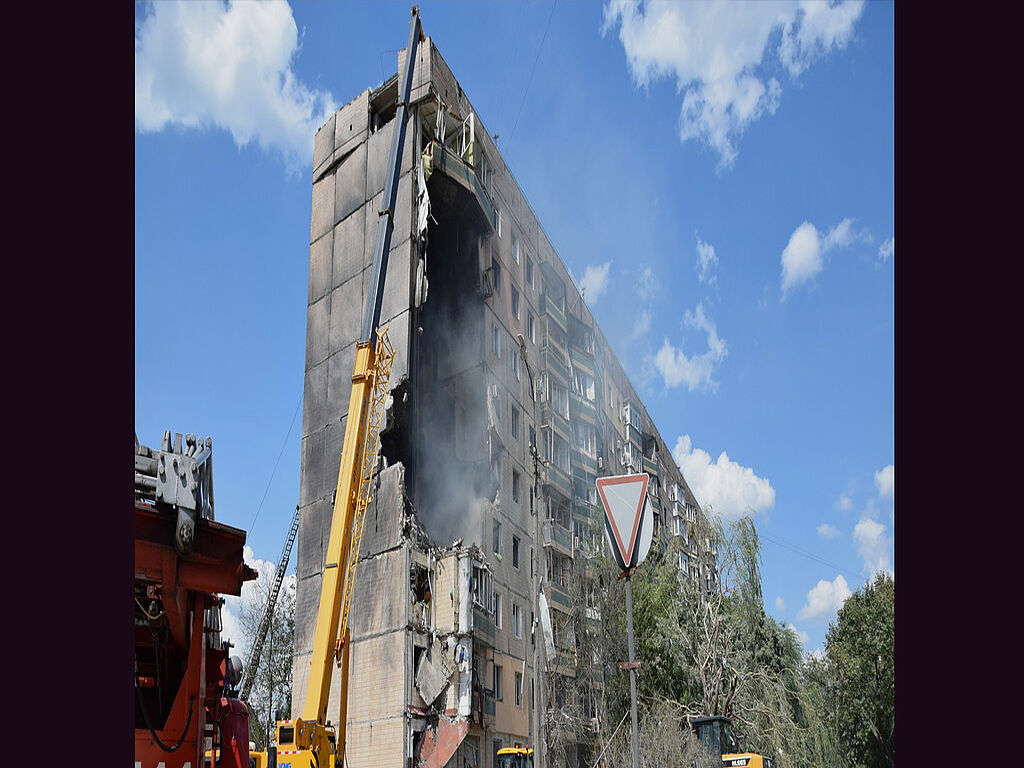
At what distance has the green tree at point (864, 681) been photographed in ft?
137

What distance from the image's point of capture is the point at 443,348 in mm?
42844

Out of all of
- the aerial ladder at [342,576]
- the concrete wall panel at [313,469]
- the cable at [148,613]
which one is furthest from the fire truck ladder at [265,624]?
the cable at [148,613]

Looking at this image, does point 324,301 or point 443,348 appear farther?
point 443,348

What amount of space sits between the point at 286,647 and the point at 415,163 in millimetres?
25617

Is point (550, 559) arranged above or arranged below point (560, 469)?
below

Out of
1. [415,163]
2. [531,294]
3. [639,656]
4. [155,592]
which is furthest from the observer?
[531,294]

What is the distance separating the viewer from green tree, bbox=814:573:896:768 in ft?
137

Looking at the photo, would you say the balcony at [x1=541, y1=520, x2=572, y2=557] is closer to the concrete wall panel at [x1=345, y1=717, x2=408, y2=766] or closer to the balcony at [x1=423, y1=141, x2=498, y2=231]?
the balcony at [x1=423, y1=141, x2=498, y2=231]

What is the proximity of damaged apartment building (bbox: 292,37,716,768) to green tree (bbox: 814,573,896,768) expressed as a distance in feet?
29.4

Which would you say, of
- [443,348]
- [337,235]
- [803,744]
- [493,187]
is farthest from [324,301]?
[803,744]

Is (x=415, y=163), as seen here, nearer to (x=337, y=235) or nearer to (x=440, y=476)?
(x=337, y=235)

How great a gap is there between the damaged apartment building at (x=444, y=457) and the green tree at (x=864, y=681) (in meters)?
8.96

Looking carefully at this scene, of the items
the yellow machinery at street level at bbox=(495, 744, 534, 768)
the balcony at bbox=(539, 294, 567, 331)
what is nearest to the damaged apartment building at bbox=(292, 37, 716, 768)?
the balcony at bbox=(539, 294, 567, 331)

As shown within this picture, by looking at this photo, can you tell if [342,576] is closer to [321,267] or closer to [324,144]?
[321,267]
